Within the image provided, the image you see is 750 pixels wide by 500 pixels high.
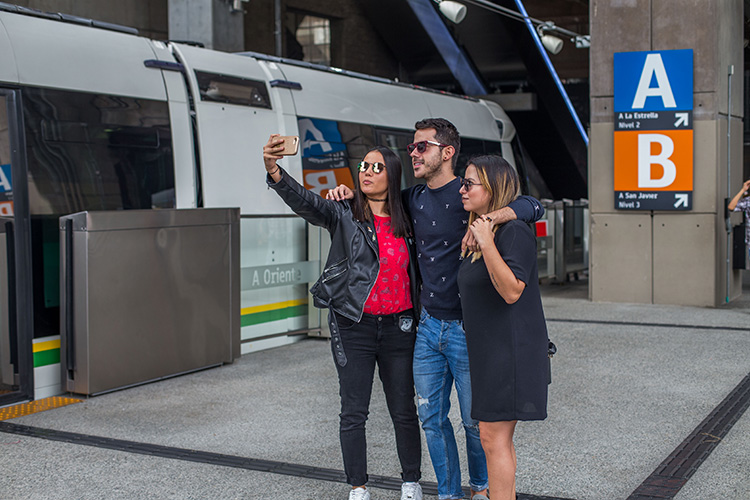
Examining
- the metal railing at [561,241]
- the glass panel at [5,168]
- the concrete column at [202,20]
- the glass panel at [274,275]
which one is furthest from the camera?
the metal railing at [561,241]

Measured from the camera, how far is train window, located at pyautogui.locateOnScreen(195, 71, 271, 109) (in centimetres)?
776

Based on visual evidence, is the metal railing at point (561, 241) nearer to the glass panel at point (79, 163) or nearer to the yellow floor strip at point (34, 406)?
the glass panel at point (79, 163)

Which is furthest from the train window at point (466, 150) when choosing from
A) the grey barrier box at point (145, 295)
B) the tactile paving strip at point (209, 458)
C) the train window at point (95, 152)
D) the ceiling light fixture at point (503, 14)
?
the tactile paving strip at point (209, 458)

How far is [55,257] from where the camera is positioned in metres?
6.48

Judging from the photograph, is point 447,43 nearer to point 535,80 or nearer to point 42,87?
point 535,80

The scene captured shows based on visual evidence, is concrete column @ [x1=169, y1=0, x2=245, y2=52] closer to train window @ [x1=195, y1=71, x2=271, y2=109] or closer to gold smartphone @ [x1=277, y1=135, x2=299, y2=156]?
train window @ [x1=195, y1=71, x2=271, y2=109]

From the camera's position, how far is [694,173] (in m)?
10.7

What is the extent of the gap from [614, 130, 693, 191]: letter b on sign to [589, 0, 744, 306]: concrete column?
0.49 ft

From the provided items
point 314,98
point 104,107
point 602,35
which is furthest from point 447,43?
Answer: point 104,107

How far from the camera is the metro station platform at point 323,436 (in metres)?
4.36

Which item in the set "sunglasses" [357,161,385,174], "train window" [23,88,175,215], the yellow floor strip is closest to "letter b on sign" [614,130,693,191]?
"train window" [23,88,175,215]

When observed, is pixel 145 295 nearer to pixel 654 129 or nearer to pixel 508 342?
pixel 508 342

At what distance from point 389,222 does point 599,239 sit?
25.2ft

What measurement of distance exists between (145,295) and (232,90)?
7.46 ft
